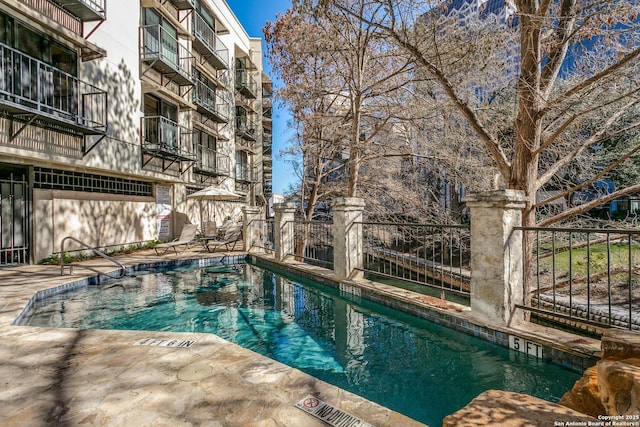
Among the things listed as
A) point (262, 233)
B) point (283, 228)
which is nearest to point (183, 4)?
point (262, 233)

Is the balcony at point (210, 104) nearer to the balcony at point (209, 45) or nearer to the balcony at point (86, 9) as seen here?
the balcony at point (209, 45)

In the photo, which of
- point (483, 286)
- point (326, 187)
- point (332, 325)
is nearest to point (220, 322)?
point (332, 325)

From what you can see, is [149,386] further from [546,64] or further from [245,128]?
[245,128]

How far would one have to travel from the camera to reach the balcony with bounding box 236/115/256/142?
22.0m

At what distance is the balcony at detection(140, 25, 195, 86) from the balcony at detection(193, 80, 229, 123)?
1.11 meters

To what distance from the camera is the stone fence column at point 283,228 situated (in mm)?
8922

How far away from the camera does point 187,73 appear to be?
14203 mm

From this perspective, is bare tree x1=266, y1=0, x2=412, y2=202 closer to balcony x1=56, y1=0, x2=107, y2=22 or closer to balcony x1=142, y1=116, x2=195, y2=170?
balcony x1=142, y1=116, x2=195, y2=170

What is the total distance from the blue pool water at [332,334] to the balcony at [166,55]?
27.0 feet

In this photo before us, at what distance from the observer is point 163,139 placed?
1233 cm

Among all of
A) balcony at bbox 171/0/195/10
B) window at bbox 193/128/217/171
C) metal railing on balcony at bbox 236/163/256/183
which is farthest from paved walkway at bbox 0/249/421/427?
metal railing on balcony at bbox 236/163/256/183

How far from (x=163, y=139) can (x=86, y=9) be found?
14.5 feet

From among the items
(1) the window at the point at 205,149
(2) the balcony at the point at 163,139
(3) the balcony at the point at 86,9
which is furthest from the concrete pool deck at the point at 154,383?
(1) the window at the point at 205,149

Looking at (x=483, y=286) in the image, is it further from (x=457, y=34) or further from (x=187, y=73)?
(x=187, y=73)
